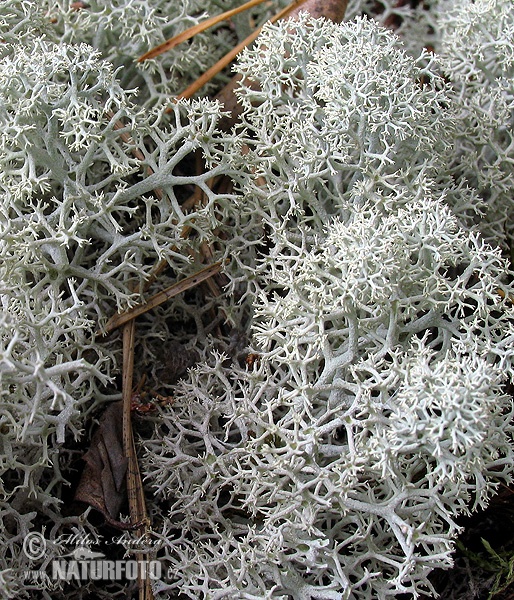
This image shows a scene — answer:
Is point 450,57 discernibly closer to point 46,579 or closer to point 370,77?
point 370,77

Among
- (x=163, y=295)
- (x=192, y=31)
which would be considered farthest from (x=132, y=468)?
(x=192, y=31)


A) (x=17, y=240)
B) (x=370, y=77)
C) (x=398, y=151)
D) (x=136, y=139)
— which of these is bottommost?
(x=17, y=240)

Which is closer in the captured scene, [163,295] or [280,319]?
[280,319]

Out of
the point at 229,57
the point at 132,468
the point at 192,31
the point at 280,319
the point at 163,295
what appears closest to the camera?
the point at 280,319

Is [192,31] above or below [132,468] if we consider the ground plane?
above

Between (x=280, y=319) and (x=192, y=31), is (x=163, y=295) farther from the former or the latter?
(x=192, y=31)

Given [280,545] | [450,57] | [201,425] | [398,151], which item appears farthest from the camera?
[450,57]

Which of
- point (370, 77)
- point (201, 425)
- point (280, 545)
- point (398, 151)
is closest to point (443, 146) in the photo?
point (398, 151)

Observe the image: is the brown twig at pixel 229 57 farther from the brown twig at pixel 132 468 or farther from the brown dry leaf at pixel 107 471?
the brown dry leaf at pixel 107 471

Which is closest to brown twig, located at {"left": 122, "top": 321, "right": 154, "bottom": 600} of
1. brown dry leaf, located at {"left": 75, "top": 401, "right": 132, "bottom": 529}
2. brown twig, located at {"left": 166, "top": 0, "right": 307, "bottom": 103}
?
brown dry leaf, located at {"left": 75, "top": 401, "right": 132, "bottom": 529}
